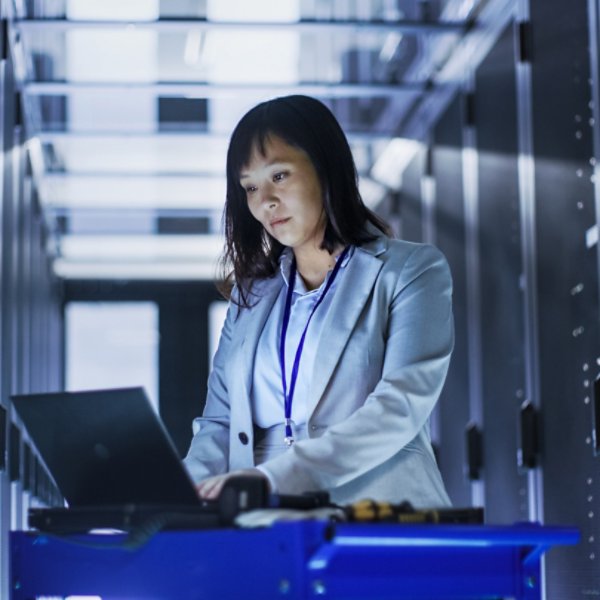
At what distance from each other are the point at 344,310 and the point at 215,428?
395 mm

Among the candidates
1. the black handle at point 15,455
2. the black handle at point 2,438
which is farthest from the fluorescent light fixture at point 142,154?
the black handle at point 2,438

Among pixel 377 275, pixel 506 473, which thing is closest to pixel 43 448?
pixel 377 275

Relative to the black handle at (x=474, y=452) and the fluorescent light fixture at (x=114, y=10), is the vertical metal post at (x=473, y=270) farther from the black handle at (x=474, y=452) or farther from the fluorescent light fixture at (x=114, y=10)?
the fluorescent light fixture at (x=114, y=10)

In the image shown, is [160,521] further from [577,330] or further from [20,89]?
[20,89]

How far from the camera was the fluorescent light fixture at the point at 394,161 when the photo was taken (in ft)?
26.8

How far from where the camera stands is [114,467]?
2.13 metres

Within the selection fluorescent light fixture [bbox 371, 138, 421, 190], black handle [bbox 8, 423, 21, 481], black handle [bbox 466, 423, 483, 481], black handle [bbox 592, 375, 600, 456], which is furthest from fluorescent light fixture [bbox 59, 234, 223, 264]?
black handle [bbox 592, 375, 600, 456]

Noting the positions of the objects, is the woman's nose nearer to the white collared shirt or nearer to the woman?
the woman

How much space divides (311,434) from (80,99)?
19.0ft

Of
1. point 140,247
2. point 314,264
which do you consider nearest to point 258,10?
point 314,264

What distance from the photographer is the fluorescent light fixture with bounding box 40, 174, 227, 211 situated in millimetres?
9867

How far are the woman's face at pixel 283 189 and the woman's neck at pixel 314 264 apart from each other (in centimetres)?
8

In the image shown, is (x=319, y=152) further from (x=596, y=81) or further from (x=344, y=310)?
(x=596, y=81)

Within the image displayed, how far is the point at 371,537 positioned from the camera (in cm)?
187
